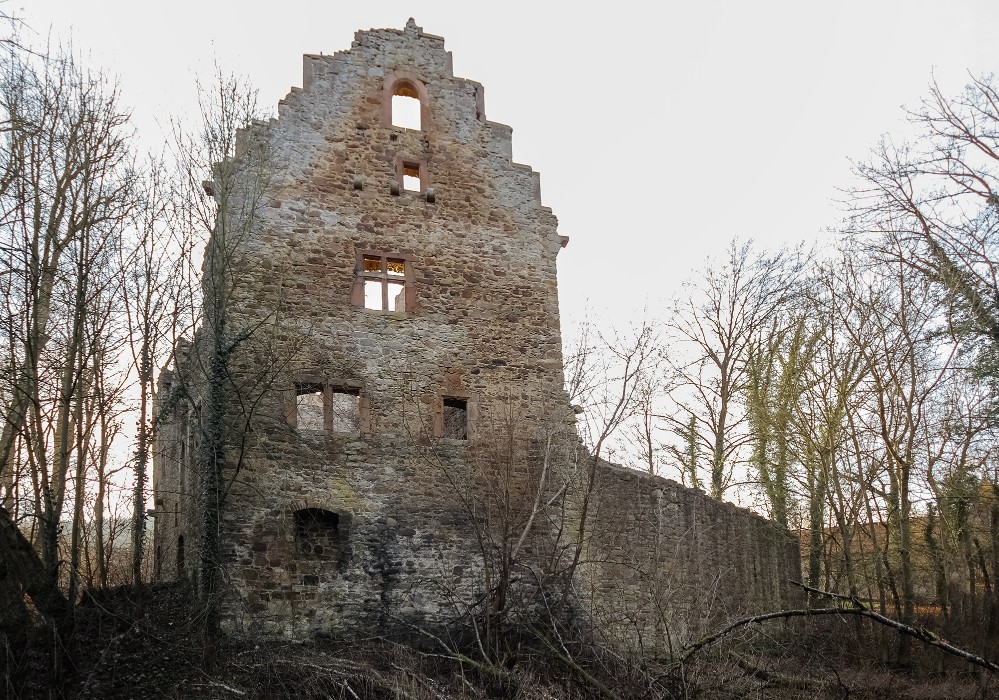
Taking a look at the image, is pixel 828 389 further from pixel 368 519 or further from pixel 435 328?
pixel 368 519

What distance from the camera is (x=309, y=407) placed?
54.6ft

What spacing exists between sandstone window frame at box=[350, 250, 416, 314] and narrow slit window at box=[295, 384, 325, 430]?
1.65 meters

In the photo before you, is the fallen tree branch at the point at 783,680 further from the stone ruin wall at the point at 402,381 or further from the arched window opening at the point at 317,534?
the arched window opening at the point at 317,534

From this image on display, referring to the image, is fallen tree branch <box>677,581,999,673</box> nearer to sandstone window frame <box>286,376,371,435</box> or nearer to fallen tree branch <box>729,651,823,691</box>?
fallen tree branch <box>729,651,823,691</box>

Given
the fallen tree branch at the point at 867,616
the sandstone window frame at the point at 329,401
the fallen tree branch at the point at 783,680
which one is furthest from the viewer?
the sandstone window frame at the point at 329,401

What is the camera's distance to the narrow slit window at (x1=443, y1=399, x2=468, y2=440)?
50.6 feet

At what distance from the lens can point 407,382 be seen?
14.9m

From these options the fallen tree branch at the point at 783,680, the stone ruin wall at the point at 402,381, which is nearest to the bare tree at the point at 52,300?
the stone ruin wall at the point at 402,381

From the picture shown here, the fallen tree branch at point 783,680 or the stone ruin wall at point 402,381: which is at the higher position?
the stone ruin wall at point 402,381

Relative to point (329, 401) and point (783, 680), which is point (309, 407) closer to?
point (329, 401)

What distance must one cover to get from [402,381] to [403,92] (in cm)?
602

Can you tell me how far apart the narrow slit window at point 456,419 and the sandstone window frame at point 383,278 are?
1.81 metres

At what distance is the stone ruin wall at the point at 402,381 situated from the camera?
537 inches

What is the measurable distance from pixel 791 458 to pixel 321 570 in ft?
36.9
